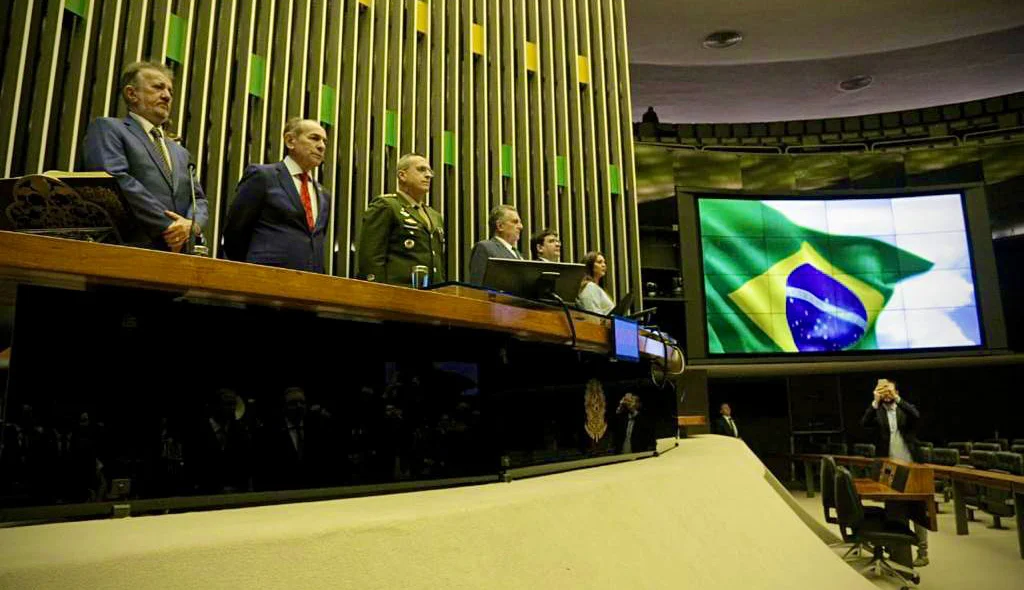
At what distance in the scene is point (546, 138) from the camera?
212 inches

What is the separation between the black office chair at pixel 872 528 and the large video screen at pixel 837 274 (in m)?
→ 4.25

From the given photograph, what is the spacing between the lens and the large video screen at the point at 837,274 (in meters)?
8.34

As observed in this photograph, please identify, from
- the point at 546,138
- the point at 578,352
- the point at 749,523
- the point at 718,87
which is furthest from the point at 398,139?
the point at 718,87

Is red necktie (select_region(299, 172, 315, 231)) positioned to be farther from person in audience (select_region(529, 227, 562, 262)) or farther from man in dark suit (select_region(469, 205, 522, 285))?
person in audience (select_region(529, 227, 562, 262))

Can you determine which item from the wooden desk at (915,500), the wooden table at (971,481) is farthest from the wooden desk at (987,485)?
the wooden desk at (915,500)

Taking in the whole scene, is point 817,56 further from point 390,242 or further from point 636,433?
point 636,433

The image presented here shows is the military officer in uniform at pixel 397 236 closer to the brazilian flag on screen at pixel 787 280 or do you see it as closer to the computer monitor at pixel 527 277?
the computer monitor at pixel 527 277

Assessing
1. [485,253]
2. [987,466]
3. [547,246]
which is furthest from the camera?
[987,466]

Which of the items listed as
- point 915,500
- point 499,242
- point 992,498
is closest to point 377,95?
point 499,242

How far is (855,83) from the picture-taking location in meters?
10.5

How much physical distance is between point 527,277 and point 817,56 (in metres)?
9.68

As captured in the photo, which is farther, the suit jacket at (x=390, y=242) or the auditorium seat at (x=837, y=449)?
the auditorium seat at (x=837, y=449)

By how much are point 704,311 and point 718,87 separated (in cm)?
422

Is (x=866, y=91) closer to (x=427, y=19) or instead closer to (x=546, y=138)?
(x=546, y=138)
